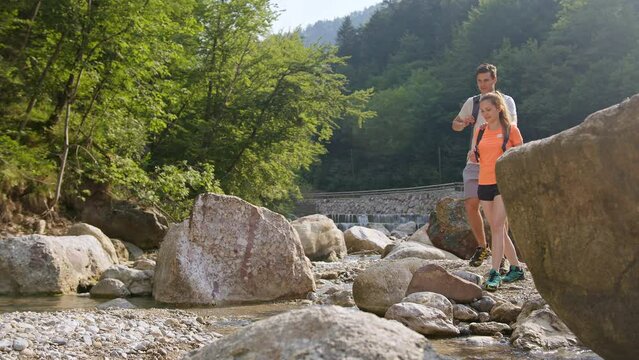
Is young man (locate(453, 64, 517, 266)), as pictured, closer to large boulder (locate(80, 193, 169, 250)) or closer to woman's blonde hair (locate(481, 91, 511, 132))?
woman's blonde hair (locate(481, 91, 511, 132))

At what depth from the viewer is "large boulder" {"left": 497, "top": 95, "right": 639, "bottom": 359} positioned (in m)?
3.17

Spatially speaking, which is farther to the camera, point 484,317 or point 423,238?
point 423,238

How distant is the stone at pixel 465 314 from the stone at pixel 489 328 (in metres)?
0.32

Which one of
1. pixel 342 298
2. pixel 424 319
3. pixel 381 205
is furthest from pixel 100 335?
pixel 381 205

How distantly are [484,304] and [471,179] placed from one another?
1345 mm

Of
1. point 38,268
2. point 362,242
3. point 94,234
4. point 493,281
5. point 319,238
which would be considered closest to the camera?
point 493,281

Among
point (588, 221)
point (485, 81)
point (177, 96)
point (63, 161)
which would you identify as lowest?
point (588, 221)

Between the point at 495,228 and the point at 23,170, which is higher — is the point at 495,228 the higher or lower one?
the lower one

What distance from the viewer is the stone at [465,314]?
529 centimetres

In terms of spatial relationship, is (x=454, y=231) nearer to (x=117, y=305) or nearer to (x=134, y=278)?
(x=134, y=278)

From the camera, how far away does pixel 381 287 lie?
612 centimetres

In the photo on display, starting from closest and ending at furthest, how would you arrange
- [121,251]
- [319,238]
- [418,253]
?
[418,253], [121,251], [319,238]

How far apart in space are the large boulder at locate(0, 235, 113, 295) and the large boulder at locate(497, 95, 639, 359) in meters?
6.08

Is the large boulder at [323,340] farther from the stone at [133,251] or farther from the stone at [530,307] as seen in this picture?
the stone at [133,251]
